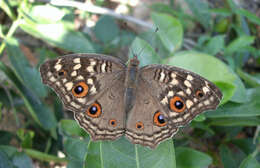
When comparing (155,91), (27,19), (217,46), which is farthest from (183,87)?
(27,19)

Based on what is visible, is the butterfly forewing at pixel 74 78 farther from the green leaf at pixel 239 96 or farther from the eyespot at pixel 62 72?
the green leaf at pixel 239 96

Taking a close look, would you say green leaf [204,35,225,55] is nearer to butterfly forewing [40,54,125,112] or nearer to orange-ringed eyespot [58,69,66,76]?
butterfly forewing [40,54,125,112]

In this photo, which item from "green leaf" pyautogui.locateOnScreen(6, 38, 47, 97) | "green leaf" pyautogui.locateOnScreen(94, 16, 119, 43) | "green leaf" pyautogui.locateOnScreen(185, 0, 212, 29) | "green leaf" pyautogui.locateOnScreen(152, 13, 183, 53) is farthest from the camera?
"green leaf" pyautogui.locateOnScreen(185, 0, 212, 29)

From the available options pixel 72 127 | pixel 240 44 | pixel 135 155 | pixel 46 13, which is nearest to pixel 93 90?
pixel 72 127

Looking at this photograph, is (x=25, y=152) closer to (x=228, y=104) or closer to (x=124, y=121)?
(x=124, y=121)

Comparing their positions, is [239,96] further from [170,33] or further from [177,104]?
[170,33]

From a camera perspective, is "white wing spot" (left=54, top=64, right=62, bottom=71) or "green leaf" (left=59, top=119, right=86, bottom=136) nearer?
"white wing spot" (left=54, top=64, right=62, bottom=71)

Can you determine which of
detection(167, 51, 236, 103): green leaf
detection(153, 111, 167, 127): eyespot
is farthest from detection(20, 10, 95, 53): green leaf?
detection(153, 111, 167, 127): eyespot
